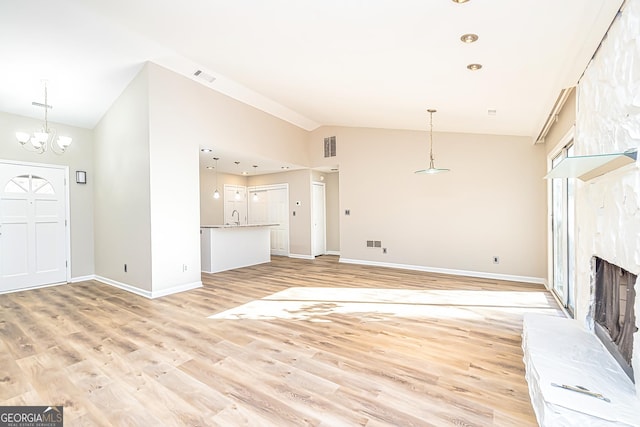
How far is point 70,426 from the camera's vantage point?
1.91 metres

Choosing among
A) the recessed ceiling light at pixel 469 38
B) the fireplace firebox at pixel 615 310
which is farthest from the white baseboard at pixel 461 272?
the recessed ceiling light at pixel 469 38

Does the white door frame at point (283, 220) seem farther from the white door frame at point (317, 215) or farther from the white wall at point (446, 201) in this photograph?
the white wall at point (446, 201)

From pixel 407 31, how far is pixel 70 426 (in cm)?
393

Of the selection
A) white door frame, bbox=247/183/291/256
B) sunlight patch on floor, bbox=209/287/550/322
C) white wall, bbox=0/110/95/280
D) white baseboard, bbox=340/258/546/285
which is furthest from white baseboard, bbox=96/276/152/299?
white baseboard, bbox=340/258/546/285

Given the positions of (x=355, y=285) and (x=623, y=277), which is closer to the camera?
(x=623, y=277)

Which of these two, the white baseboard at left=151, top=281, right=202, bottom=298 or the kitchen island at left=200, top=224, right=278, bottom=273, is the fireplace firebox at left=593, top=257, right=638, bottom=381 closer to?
the white baseboard at left=151, top=281, right=202, bottom=298

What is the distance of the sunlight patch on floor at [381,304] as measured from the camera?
3.93m

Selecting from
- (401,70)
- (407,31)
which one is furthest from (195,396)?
(401,70)

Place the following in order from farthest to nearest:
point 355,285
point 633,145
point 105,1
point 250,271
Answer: point 250,271
point 355,285
point 105,1
point 633,145

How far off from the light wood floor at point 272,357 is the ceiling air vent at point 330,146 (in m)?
4.17

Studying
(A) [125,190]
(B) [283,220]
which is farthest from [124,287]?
(B) [283,220]

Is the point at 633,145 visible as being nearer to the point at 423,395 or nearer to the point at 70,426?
the point at 423,395

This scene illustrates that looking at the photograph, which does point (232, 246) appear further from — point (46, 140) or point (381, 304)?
point (381, 304)

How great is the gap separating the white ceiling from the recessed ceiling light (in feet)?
0.18
